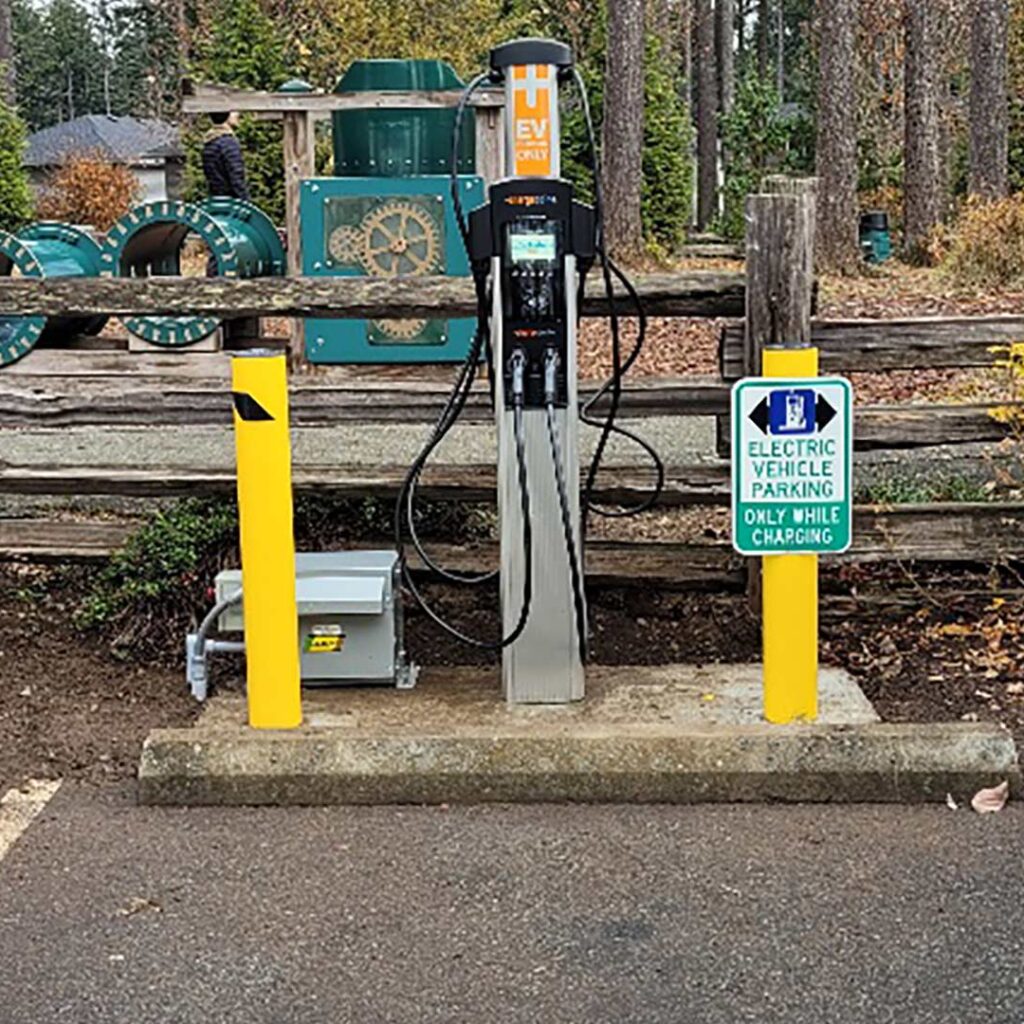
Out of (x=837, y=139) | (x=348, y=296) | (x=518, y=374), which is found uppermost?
(x=837, y=139)

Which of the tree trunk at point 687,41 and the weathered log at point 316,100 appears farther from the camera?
the tree trunk at point 687,41

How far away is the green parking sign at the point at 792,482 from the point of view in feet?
16.6

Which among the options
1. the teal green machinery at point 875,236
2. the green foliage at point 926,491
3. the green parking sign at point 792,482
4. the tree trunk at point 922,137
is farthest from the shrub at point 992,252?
the green parking sign at point 792,482

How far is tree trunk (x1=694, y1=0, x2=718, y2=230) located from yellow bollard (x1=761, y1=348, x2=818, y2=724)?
122 ft

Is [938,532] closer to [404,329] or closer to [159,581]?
[159,581]

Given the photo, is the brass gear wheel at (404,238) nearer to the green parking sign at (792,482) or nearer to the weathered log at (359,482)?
the weathered log at (359,482)

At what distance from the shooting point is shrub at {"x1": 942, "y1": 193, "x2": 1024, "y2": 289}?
1809 cm

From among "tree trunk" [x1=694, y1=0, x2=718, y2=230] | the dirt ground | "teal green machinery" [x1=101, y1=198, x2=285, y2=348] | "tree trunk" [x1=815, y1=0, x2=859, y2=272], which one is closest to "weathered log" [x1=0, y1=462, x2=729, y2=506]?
the dirt ground

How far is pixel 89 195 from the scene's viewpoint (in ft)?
101

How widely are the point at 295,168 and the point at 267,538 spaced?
7503 mm

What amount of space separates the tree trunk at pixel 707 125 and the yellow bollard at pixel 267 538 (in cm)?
3747

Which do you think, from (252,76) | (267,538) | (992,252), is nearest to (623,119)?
(992,252)

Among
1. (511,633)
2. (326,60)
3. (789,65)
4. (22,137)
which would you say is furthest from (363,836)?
(789,65)

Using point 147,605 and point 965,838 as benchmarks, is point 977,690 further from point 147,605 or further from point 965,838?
point 147,605
